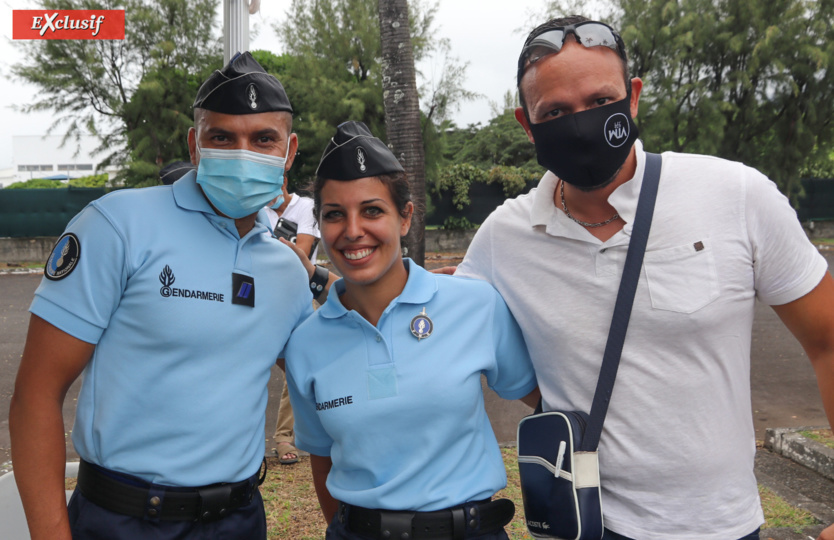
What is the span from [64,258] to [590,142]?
163 centimetres

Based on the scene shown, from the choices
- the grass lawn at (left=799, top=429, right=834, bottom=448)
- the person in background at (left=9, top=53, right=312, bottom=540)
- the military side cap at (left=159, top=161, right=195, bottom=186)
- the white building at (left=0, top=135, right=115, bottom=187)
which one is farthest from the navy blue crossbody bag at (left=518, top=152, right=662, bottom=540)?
the white building at (left=0, top=135, right=115, bottom=187)

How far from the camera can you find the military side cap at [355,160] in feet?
7.61

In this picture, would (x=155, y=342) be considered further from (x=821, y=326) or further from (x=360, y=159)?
(x=821, y=326)

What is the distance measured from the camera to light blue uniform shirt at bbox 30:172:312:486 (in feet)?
7.06

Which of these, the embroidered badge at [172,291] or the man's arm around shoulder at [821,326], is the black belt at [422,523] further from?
the man's arm around shoulder at [821,326]

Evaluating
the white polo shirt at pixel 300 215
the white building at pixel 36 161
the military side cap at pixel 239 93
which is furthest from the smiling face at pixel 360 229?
the white building at pixel 36 161

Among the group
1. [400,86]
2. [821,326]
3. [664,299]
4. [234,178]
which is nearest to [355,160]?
[234,178]

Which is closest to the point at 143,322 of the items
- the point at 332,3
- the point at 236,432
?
the point at 236,432

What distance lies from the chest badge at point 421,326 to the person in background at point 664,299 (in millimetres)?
346

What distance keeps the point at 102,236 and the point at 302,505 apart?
3276mm

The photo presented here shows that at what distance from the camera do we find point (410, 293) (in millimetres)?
2326

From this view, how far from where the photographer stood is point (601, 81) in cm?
217

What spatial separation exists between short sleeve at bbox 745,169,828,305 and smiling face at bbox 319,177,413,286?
1093 millimetres

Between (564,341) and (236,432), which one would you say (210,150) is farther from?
(564,341)
